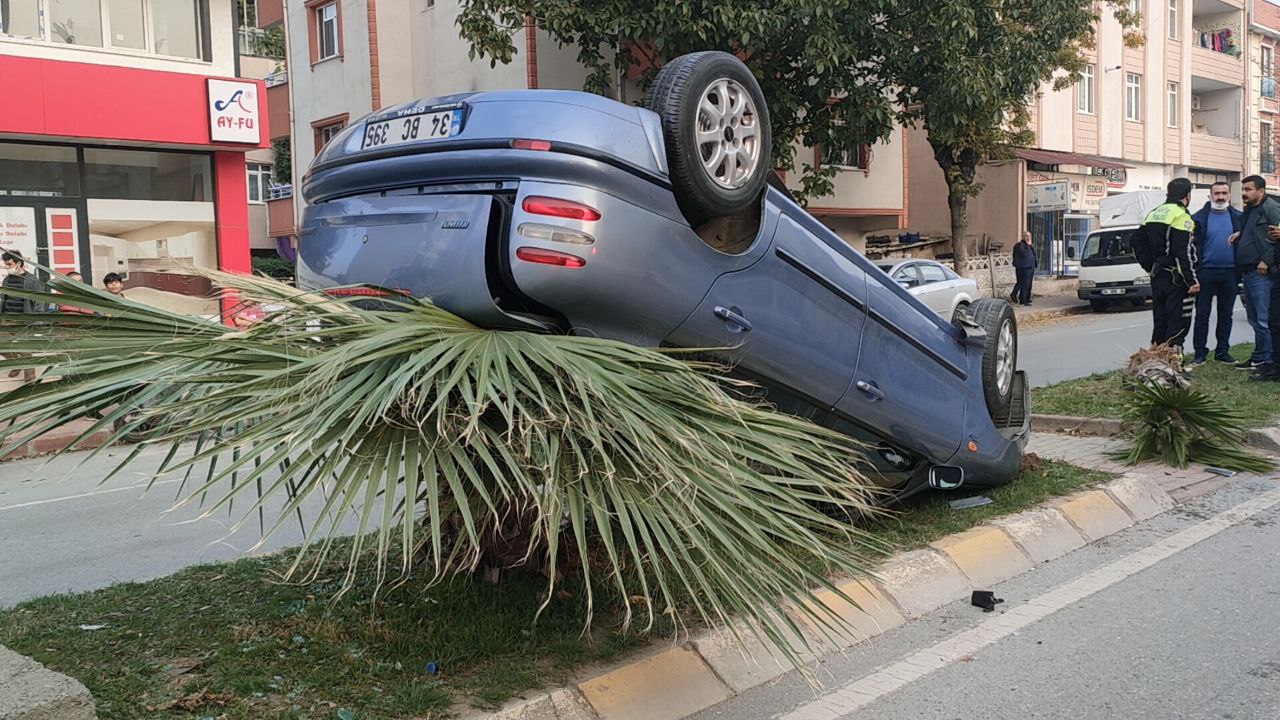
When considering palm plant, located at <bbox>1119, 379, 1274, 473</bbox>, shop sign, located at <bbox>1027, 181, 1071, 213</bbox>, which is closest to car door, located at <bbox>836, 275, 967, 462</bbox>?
palm plant, located at <bbox>1119, 379, 1274, 473</bbox>

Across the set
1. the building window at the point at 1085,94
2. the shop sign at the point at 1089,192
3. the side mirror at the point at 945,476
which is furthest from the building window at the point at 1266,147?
the side mirror at the point at 945,476

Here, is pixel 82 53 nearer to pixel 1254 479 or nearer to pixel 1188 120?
pixel 1254 479

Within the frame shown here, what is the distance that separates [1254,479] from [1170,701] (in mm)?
4064

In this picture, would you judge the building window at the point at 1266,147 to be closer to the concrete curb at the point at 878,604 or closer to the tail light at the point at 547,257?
the concrete curb at the point at 878,604

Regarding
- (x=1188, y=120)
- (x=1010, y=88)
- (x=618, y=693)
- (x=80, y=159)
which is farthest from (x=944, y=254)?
(x=618, y=693)

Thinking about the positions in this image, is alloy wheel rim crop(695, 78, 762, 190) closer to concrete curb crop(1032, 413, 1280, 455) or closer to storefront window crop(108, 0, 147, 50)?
concrete curb crop(1032, 413, 1280, 455)

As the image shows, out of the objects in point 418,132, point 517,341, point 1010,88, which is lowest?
point 517,341

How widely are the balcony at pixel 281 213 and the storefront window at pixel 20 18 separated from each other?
50.3 feet

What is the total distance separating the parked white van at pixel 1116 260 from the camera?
25047 millimetres

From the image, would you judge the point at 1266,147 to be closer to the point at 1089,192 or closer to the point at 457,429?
the point at 1089,192

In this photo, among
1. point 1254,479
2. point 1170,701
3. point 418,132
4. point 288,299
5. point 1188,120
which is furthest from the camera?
point 1188,120

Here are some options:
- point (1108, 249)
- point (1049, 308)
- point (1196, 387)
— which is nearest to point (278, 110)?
point (1049, 308)

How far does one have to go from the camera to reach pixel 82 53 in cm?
1464

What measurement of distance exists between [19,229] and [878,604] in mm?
13532
